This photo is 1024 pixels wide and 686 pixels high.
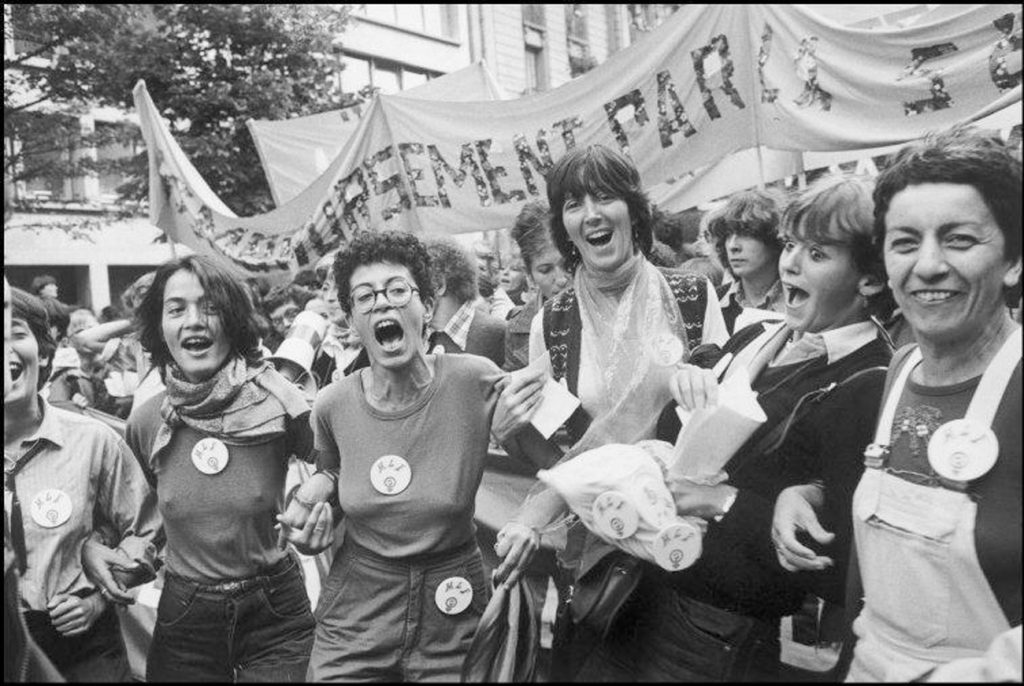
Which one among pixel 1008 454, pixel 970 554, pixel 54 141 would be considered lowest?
pixel 970 554

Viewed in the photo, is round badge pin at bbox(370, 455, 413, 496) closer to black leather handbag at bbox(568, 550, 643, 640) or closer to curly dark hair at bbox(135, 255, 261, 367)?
black leather handbag at bbox(568, 550, 643, 640)

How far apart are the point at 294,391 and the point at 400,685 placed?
95 centimetres

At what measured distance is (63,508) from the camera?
2.54 metres

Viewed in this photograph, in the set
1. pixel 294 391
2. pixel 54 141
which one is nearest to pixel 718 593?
pixel 294 391

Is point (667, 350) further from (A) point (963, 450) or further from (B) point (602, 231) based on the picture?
(A) point (963, 450)

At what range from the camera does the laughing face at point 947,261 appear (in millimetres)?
1409

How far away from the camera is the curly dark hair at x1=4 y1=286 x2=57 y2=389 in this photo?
8.60 ft

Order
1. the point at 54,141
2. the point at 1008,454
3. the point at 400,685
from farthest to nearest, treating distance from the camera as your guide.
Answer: the point at 54,141 → the point at 400,685 → the point at 1008,454

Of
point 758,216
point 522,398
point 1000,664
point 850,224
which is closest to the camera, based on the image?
point 1000,664

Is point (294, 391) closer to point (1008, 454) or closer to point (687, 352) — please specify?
point (687, 352)

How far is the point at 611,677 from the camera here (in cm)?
184

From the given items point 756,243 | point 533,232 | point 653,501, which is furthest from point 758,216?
point 653,501

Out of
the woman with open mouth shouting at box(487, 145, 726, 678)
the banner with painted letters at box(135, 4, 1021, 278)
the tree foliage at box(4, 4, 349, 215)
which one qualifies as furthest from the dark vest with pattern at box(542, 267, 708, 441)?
the tree foliage at box(4, 4, 349, 215)

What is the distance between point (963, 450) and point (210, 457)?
1.95 m
